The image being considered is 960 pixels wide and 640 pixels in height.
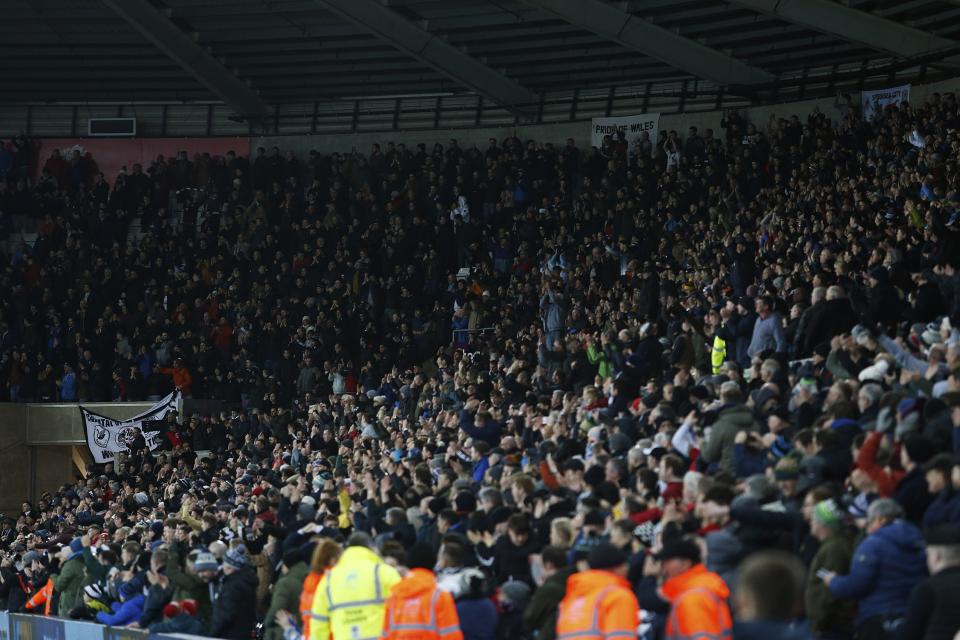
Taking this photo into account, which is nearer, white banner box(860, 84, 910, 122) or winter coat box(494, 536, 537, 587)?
winter coat box(494, 536, 537, 587)

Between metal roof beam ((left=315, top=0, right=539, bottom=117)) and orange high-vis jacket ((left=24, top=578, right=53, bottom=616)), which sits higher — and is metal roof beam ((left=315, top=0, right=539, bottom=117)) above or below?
above

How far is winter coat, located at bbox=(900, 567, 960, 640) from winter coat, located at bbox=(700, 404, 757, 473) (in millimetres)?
4708

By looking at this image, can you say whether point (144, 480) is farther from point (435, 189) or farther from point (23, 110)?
point (23, 110)

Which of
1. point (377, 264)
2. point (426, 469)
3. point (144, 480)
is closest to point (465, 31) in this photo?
point (377, 264)

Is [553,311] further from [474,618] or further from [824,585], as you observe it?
[824,585]

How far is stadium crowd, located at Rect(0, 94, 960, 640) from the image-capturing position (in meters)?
8.54

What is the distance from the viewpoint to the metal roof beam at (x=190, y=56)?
30484 mm

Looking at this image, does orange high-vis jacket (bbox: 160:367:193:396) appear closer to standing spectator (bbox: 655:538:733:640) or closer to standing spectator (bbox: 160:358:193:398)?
standing spectator (bbox: 160:358:193:398)

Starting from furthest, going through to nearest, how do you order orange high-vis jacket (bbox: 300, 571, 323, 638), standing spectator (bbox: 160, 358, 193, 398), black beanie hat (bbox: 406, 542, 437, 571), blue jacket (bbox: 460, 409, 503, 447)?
standing spectator (bbox: 160, 358, 193, 398) < blue jacket (bbox: 460, 409, 503, 447) < orange high-vis jacket (bbox: 300, 571, 323, 638) < black beanie hat (bbox: 406, 542, 437, 571)

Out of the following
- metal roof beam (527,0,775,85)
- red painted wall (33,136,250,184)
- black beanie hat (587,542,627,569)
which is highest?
metal roof beam (527,0,775,85)

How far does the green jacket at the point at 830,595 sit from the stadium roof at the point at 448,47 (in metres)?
16.3

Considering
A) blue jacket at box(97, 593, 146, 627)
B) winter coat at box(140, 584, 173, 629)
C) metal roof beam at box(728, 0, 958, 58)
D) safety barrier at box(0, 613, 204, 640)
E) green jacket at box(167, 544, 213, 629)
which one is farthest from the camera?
metal roof beam at box(728, 0, 958, 58)

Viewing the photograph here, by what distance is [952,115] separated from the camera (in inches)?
849

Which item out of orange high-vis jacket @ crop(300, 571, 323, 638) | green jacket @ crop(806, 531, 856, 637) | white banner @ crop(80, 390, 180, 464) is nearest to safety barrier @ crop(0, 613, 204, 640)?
orange high-vis jacket @ crop(300, 571, 323, 638)
